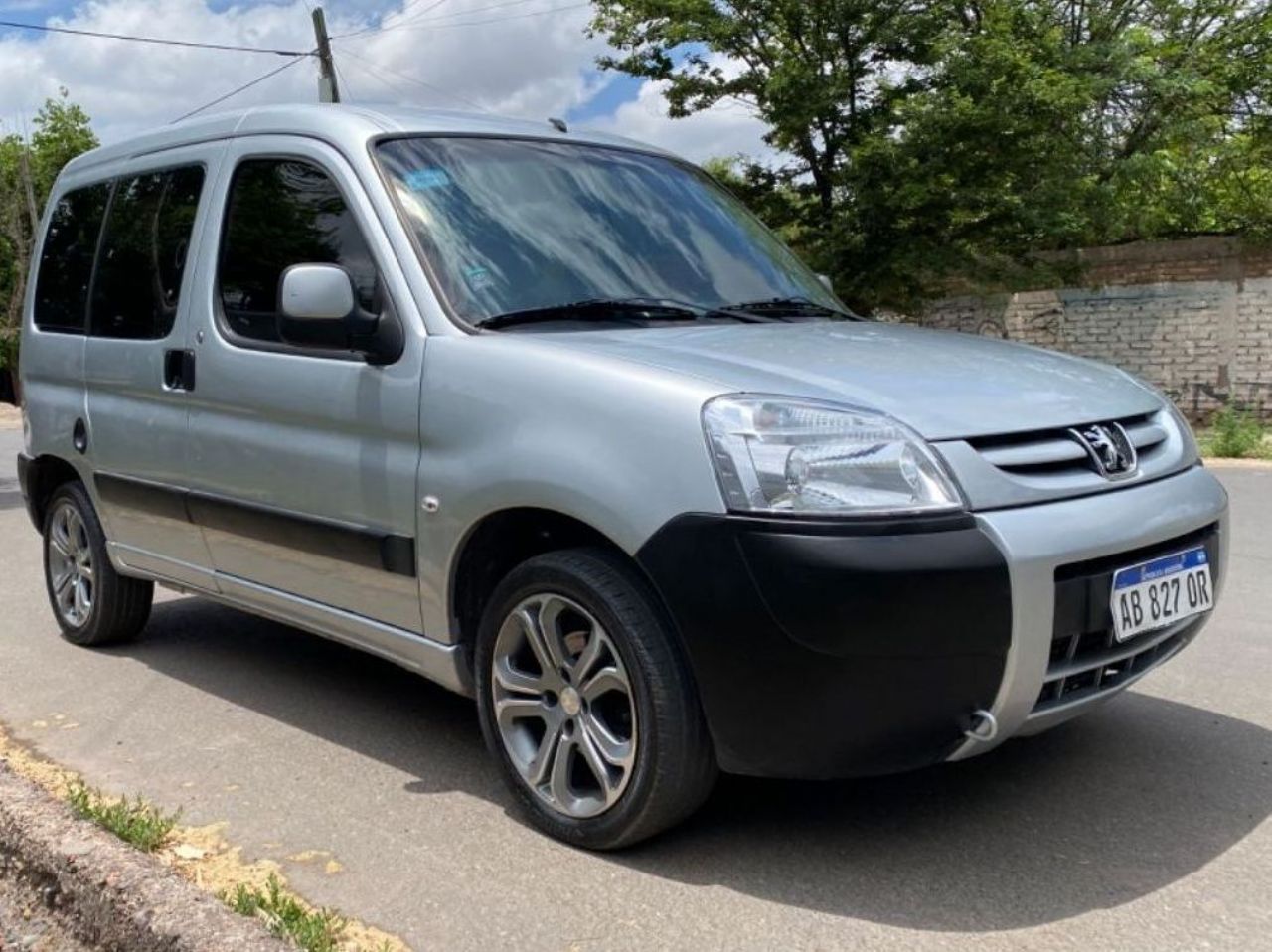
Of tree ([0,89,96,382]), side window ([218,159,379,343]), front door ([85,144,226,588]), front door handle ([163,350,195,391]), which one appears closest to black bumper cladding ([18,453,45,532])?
front door ([85,144,226,588])

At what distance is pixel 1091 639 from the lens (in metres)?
2.89

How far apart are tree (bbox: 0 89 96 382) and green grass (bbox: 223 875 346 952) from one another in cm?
3570

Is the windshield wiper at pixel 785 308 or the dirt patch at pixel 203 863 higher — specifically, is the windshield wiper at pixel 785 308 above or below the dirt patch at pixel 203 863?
above

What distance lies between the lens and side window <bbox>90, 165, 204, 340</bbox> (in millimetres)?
4461

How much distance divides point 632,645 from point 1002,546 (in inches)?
32.8

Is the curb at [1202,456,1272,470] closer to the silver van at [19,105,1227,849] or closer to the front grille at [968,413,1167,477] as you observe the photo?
the silver van at [19,105,1227,849]

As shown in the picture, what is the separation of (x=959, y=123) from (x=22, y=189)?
32731mm

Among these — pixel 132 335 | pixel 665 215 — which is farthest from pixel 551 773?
pixel 132 335

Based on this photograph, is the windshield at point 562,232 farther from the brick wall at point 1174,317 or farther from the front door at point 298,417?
the brick wall at point 1174,317

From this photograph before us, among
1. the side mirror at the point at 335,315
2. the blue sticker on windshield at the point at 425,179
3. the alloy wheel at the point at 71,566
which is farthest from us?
the alloy wheel at the point at 71,566

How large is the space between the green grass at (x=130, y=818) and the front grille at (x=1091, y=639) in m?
2.14

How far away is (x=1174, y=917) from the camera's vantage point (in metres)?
2.72

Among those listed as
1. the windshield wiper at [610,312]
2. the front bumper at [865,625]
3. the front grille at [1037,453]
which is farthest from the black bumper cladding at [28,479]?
the front grille at [1037,453]

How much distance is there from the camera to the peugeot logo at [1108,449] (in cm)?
297
